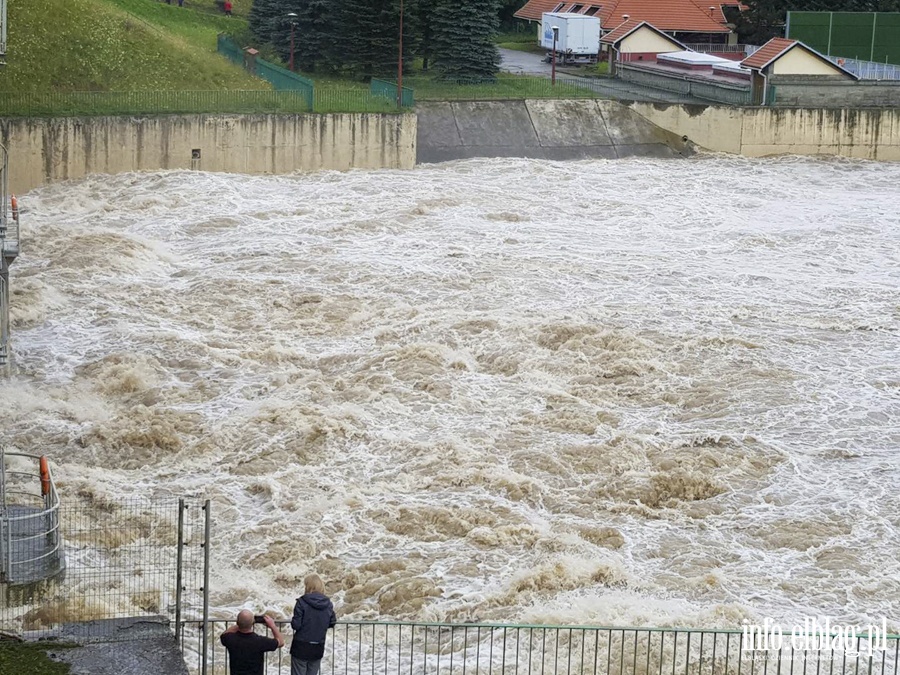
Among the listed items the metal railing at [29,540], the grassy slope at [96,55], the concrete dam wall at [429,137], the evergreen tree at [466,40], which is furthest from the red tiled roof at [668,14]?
the metal railing at [29,540]

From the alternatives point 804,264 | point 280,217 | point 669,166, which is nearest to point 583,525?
point 804,264

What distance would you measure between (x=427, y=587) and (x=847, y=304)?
16.1 meters

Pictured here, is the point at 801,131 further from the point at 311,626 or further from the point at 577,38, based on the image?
the point at 311,626

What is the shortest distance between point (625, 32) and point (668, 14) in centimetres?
937

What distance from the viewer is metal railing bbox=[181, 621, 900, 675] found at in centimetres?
1437

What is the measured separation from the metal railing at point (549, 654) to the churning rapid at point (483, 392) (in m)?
0.86

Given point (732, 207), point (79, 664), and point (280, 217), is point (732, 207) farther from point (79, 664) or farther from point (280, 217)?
point (79, 664)

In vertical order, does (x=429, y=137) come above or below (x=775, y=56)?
below

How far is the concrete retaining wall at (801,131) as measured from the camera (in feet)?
Answer: 160

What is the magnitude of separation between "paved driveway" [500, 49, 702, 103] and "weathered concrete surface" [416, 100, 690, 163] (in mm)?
1441

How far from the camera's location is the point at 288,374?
24656 mm

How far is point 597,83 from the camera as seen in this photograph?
180 ft

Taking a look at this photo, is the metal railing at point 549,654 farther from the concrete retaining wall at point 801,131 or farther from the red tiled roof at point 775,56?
the red tiled roof at point 775,56

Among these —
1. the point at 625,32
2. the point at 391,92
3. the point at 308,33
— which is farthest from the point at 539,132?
the point at 308,33
